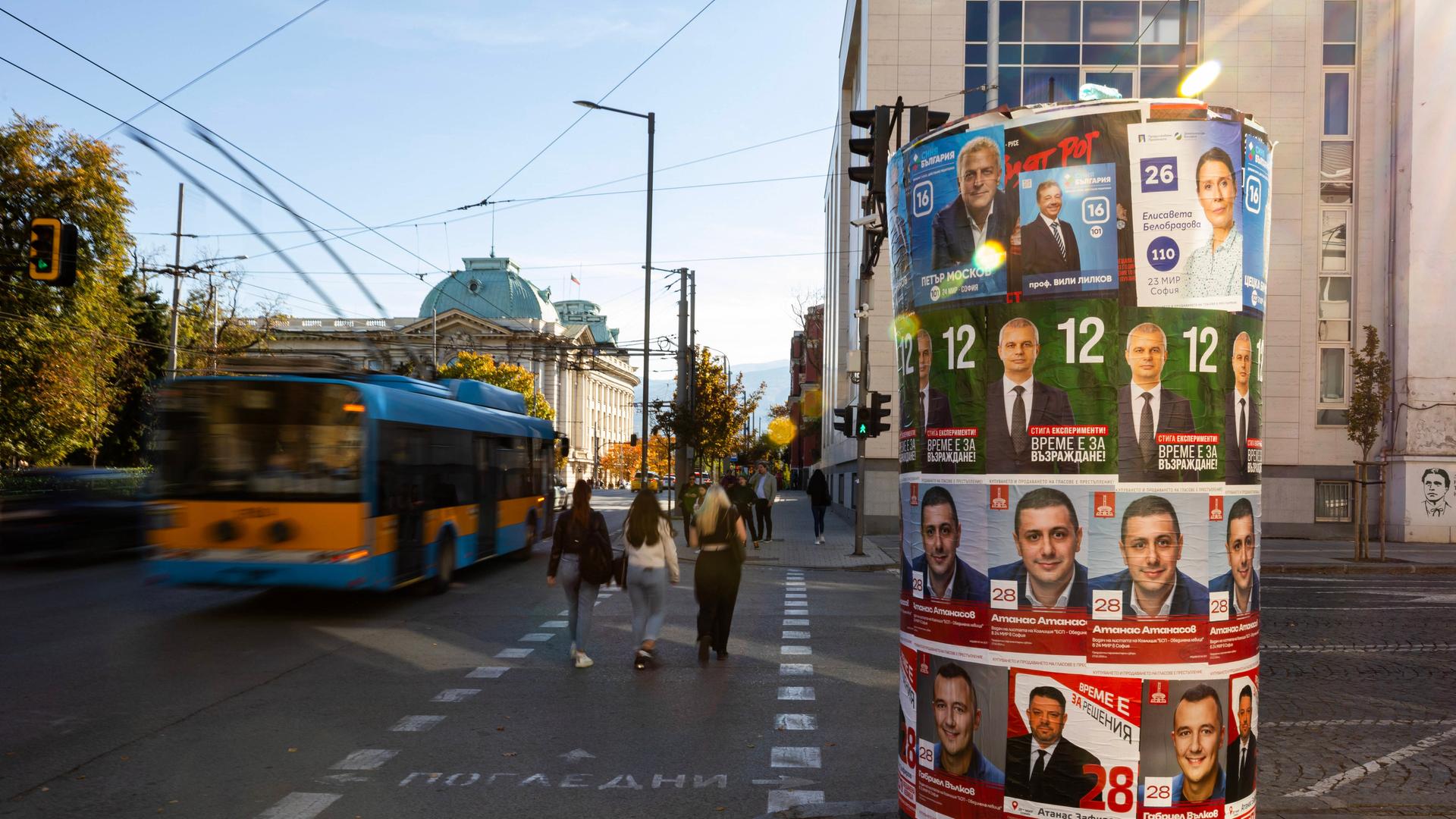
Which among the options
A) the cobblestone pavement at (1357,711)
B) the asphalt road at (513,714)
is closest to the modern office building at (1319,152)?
the cobblestone pavement at (1357,711)

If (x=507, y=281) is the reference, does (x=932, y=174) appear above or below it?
below

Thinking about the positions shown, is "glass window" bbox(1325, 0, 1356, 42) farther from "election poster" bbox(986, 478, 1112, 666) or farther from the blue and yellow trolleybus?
"election poster" bbox(986, 478, 1112, 666)

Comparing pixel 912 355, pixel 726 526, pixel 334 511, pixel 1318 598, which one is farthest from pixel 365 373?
pixel 1318 598

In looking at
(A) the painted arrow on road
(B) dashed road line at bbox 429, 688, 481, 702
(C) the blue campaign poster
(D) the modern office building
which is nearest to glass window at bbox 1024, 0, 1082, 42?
(D) the modern office building

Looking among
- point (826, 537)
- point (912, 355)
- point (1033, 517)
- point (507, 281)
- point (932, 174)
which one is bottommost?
point (826, 537)

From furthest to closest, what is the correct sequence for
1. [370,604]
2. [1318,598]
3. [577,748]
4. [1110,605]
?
[1318,598], [370,604], [577,748], [1110,605]

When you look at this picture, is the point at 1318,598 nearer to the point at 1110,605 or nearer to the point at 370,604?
the point at 370,604

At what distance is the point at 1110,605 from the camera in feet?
12.5

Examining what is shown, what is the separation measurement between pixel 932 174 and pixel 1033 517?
4.10 ft

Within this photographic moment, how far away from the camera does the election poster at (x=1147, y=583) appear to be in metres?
3.82

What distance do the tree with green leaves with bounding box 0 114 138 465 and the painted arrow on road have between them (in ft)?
93.0

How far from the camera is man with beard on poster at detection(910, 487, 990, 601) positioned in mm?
4016

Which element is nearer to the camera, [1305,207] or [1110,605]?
[1110,605]

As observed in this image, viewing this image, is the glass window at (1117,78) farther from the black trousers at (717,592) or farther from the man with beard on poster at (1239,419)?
the man with beard on poster at (1239,419)
